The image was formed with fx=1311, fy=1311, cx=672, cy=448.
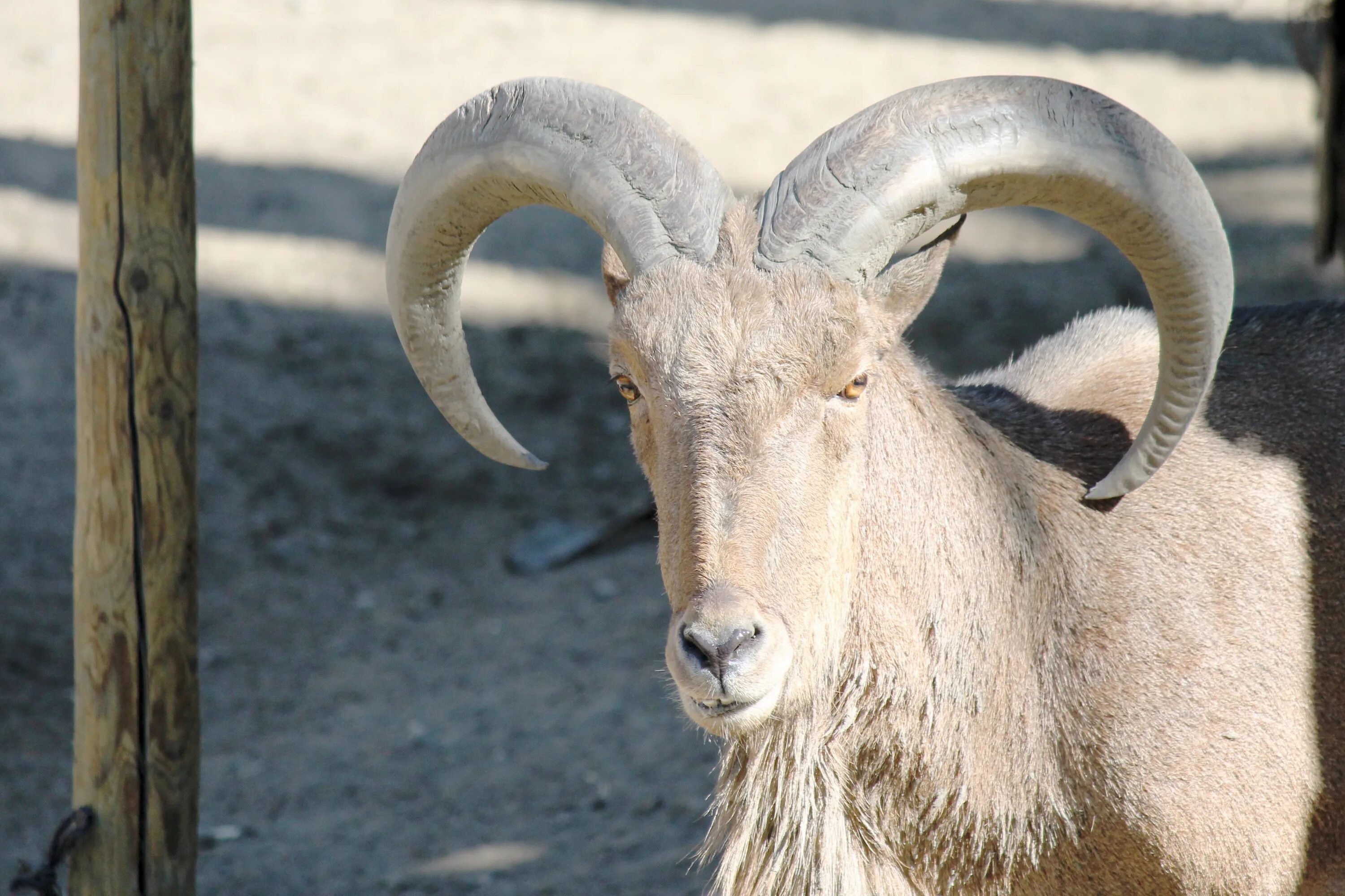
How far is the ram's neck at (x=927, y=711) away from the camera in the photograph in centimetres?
336

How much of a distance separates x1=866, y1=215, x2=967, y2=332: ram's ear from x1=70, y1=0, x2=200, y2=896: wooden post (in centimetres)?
223

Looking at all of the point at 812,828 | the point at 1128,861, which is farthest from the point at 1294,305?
the point at 812,828

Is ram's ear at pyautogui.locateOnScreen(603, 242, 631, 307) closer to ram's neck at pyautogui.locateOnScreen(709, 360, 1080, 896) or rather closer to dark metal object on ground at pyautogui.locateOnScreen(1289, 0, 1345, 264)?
ram's neck at pyautogui.locateOnScreen(709, 360, 1080, 896)

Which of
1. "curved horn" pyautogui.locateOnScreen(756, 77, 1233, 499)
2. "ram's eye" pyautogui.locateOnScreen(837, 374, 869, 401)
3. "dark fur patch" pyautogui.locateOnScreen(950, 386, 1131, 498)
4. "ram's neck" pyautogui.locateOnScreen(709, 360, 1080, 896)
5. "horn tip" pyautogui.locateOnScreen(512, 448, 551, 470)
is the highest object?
"curved horn" pyautogui.locateOnScreen(756, 77, 1233, 499)

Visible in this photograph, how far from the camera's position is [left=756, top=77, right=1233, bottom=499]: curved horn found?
3.06 m

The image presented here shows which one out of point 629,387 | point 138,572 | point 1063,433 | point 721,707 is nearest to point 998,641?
point 1063,433

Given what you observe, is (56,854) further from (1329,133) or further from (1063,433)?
(1329,133)

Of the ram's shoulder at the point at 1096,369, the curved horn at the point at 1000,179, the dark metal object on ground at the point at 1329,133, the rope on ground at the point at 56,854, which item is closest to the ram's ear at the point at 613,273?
the curved horn at the point at 1000,179

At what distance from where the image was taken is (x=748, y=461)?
9.85ft

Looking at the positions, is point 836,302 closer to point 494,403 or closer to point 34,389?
point 494,403

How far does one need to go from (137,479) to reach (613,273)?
1773mm

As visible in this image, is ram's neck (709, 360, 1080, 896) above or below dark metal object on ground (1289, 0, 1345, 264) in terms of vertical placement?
below

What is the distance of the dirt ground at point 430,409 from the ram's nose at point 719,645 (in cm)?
263

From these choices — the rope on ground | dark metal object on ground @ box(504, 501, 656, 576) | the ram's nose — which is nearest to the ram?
the ram's nose
